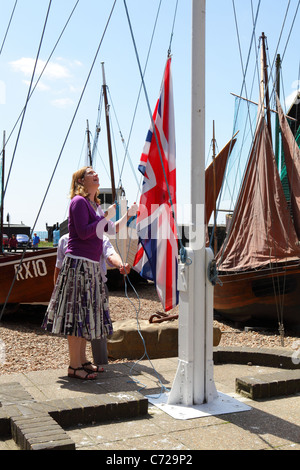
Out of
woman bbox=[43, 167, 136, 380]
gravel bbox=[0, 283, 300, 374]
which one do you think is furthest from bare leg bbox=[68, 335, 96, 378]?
gravel bbox=[0, 283, 300, 374]

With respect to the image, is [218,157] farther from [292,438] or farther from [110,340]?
→ [292,438]

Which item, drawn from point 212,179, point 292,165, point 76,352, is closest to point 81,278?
point 76,352

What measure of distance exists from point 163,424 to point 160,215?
1735mm

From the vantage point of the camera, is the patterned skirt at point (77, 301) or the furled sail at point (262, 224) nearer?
the patterned skirt at point (77, 301)

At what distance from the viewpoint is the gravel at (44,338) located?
7098mm

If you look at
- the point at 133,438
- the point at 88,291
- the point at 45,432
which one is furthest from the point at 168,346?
the point at 45,432

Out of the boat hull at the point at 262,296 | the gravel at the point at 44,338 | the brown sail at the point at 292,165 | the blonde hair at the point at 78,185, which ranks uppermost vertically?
the brown sail at the point at 292,165

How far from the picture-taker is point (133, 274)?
18234mm

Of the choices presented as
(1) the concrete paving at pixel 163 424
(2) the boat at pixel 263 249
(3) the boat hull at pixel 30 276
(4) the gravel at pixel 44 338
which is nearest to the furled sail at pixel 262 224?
(2) the boat at pixel 263 249

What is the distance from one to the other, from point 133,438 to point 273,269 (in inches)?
328

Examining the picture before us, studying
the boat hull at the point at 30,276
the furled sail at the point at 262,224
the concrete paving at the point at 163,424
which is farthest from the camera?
the furled sail at the point at 262,224

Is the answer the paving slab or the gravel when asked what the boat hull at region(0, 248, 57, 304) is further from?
the paving slab

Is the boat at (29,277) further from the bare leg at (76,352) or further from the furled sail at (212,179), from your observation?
the furled sail at (212,179)

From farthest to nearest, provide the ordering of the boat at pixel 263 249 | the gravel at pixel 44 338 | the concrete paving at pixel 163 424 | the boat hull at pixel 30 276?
1. the boat at pixel 263 249
2. the boat hull at pixel 30 276
3. the gravel at pixel 44 338
4. the concrete paving at pixel 163 424
